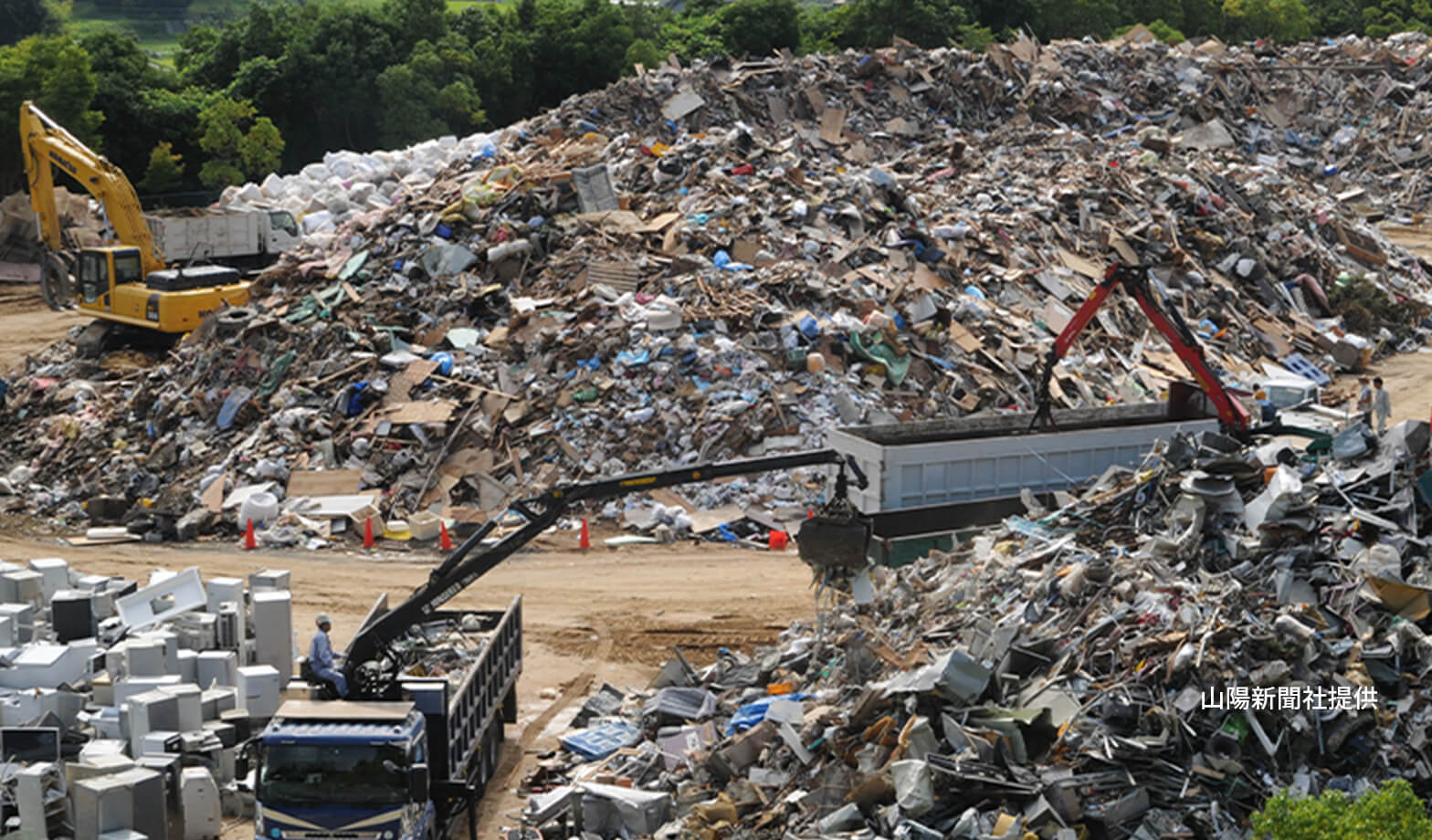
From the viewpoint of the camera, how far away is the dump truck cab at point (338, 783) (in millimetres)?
10078

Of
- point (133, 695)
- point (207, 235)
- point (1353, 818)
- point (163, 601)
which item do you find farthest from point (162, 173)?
point (1353, 818)

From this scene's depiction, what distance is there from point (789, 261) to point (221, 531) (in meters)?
9.12

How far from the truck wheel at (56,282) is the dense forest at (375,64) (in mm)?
15119

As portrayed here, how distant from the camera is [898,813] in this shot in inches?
398

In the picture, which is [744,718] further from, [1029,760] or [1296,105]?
[1296,105]

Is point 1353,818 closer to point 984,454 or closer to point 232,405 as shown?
point 984,454

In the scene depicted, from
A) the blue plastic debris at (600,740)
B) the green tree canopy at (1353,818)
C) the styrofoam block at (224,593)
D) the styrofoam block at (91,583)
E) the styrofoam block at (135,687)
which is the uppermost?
the green tree canopy at (1353,818)

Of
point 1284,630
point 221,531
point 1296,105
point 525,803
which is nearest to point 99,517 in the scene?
point 221,531

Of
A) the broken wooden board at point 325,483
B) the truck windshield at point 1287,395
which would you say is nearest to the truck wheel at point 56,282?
the broken wooden board at point 325,483

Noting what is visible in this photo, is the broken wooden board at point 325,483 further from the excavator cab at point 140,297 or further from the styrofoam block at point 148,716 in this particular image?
the styrofoam block at point 148,716

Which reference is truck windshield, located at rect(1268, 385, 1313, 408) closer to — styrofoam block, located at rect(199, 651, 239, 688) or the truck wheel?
styrofoam block, located at rect(199, 651, 239, 688)

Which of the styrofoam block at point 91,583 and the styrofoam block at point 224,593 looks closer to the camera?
the styrofoam block at point 224,593

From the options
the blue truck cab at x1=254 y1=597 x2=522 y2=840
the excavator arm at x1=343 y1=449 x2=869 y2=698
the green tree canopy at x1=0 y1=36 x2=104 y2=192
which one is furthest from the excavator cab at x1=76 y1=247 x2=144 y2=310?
the green tree canopy at x1=0 y1=36 x2=104 y2=192

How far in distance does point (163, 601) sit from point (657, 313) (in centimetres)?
866
